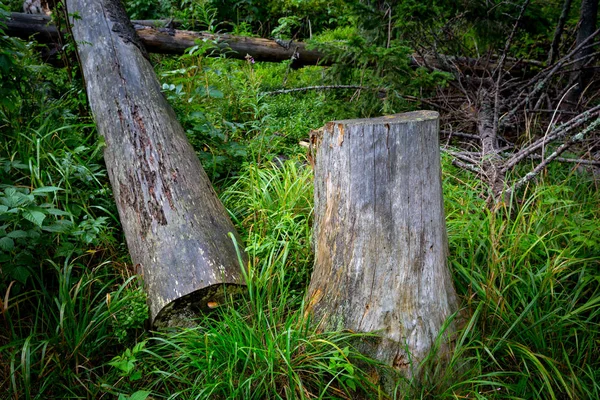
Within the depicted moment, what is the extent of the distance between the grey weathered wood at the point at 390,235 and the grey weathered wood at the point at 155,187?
71cm

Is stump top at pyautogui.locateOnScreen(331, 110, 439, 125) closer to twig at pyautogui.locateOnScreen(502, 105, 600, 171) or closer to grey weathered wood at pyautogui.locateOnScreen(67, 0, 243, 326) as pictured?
grey weathered wood at pyautogui.locateOnScreen(67, 0, 243, 326)

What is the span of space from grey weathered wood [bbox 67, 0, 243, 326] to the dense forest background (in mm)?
145

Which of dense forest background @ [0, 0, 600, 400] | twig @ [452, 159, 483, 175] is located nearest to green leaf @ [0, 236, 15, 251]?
dense forest background @ [0, 0, 600, 400]

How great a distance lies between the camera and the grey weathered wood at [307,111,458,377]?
2.29 m

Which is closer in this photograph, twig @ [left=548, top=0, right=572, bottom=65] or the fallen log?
twig @ [left=548, top=0, right=572, bottom=65]

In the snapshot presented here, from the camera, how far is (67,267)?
2662 mm

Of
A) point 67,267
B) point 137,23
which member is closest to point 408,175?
point 67,267

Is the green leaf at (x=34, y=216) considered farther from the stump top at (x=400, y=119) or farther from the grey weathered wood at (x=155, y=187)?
the stump top at (x=400, y=119)

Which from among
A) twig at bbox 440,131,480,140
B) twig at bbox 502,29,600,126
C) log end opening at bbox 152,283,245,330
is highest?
twig at bbox 502,29,600,126

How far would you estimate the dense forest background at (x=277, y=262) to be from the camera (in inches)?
89.8

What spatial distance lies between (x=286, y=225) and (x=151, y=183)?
2.96 ft

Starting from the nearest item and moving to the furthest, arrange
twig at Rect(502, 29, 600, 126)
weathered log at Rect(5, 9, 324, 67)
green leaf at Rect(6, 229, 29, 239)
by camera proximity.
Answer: green leaf at Rect(6, 229, 29, 239)
twig at Rect(502, 29, 600, 126)
weathered log at Rect(5, 9, 324, 67)

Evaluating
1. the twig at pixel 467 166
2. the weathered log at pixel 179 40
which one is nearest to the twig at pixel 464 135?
the twig at pixel 467 166

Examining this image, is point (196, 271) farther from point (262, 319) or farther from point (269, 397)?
point (269, 397)
